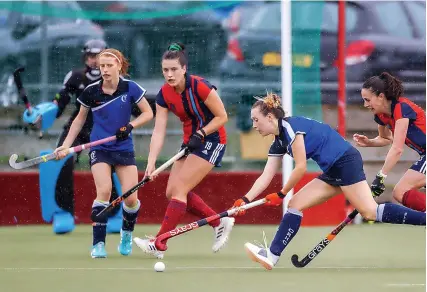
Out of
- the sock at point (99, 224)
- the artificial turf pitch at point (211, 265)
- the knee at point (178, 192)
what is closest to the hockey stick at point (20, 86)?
the artificial turf pitch at point (211, 265)

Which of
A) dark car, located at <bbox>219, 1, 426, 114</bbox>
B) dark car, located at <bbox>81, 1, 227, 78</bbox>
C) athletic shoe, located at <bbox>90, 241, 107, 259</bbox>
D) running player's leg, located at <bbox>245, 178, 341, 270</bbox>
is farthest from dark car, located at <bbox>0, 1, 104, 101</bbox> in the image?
running player's leg, located at <bbox>245, 178, 341, 270</bbox>

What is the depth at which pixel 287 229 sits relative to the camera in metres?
6.14

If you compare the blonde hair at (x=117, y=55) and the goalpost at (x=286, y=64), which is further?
the goalpost at (x=286, y=64)

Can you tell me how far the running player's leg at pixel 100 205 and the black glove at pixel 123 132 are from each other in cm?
18

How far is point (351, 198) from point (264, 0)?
319 cm

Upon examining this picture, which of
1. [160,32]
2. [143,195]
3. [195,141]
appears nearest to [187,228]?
[195,141]

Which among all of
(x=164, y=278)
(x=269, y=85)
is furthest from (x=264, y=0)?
(x=164, y=278)

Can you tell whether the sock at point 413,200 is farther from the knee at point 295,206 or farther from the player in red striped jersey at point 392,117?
the knee at point 295,206

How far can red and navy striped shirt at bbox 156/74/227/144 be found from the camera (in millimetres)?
6789

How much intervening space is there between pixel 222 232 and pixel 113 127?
94 centimetres

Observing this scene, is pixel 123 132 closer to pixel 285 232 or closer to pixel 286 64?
pixel 285 232

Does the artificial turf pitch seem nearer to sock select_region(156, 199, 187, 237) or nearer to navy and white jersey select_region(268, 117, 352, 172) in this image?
sock select_region(156, 199, 187, 237)

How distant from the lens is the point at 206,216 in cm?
718

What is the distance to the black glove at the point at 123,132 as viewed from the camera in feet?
23.0
